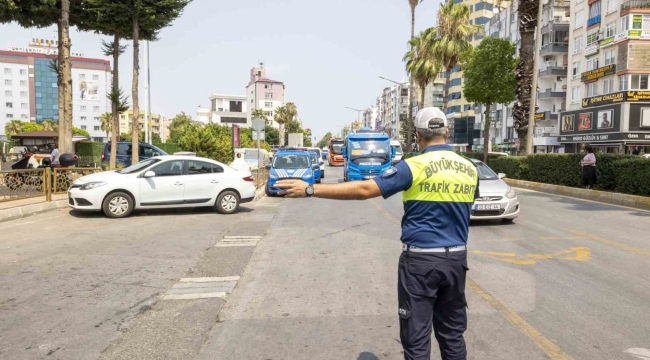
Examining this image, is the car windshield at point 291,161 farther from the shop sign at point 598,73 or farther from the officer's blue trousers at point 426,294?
the shop sign at point 598,73

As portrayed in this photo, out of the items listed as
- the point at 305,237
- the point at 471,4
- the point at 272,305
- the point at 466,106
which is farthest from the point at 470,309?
the point at 471,4

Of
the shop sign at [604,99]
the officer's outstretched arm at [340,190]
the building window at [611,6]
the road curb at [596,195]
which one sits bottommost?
the road curb at [596,195]

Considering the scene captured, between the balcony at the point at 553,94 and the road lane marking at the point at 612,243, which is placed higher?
the balcony at the point at 553,94

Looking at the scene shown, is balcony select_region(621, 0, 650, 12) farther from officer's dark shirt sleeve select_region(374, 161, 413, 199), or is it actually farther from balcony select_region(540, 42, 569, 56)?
officer's dark shirt sleeve select_region(374, 161, 413, 199)

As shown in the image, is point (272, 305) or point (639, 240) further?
→ point (639, 240)

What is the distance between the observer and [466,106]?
271 feet

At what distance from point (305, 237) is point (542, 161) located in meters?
16.1

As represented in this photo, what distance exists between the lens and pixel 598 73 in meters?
43.2

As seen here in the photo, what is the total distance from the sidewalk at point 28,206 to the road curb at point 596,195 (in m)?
16.0

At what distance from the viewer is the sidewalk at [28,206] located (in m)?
11.4

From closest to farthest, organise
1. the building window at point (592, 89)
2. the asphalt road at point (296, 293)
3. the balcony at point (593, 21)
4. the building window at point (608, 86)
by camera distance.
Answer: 1. the asphalt road at point (296, 293)
2. the building window at point (608, 86)
3. the balcony at point (593, 21)
4. the building window at point (592, 89)

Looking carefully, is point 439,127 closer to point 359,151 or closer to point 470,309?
point 470,309

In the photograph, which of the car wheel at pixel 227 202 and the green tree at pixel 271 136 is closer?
the car wheel at pixel 227 202

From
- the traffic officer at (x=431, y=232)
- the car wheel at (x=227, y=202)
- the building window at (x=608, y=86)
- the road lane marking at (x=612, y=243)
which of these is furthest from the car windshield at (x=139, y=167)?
the building window at (x=608, y=86)
